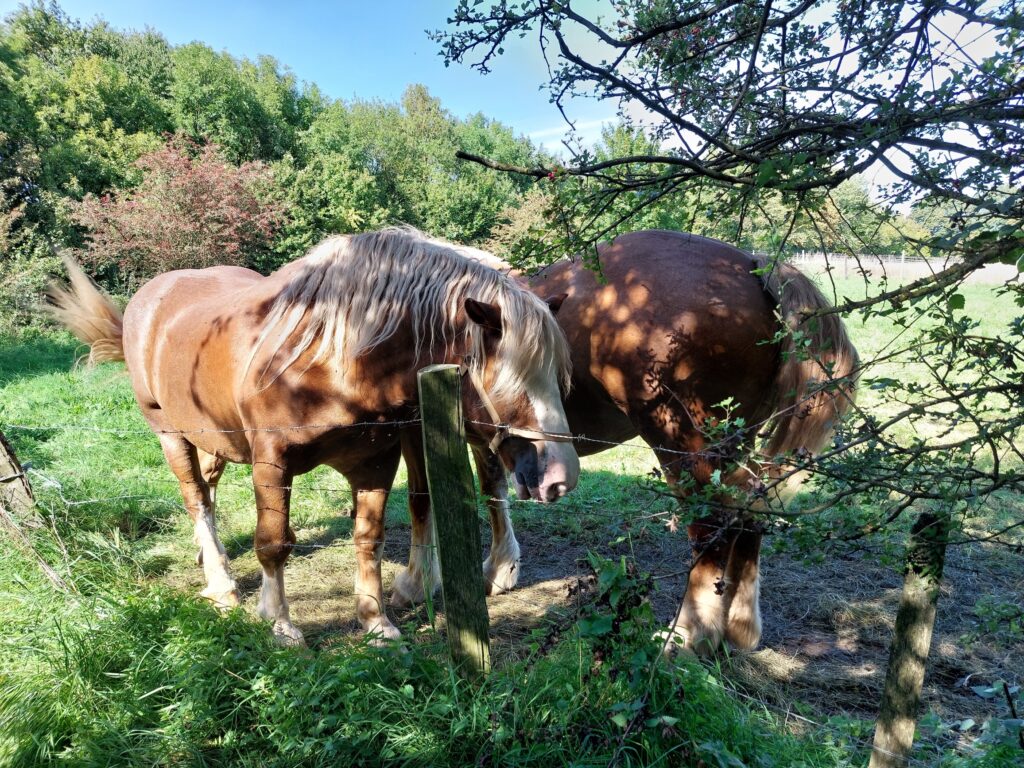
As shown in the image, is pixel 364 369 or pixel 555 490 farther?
pixel 364 369

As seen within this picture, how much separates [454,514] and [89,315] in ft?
12.9

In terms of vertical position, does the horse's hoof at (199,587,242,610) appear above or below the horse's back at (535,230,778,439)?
below

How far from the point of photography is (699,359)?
9.28ft

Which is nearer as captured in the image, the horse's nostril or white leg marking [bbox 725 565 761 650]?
the horse's nostril

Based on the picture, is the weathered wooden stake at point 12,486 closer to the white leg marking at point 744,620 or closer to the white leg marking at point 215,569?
the white leg marking at point 215,569

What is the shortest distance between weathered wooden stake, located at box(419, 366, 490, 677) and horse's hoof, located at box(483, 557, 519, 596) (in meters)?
1.60

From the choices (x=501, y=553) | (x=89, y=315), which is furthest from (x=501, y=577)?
(x=89, y=315)

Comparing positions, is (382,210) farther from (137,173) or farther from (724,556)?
(724,556)

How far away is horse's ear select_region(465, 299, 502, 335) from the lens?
2406mm

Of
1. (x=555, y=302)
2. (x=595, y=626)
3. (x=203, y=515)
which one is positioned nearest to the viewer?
(x=595, y=626)

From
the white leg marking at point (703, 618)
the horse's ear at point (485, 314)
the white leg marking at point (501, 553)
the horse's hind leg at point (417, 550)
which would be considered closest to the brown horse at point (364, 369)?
the horse's ear at point (485, 314)

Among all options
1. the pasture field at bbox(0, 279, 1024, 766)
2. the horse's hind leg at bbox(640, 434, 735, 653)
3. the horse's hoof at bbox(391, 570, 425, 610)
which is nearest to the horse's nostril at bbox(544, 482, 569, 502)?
the pasture field at bbox(0, 279, 1024, 766)

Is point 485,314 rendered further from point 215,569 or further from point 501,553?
point 215,569

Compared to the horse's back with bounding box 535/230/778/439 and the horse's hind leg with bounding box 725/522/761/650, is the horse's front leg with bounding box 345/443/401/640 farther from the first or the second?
the horse's hind leg with bounding box 725/522/761/650
